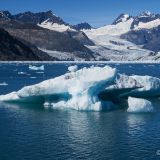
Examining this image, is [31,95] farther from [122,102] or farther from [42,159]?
[42,159]

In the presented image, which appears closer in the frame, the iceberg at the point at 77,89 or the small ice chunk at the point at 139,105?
the small ice chunk at the point at 139,105

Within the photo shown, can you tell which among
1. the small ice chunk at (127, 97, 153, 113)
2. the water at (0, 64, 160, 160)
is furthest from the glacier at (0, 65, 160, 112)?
the water at (0, 64, 160, 160)

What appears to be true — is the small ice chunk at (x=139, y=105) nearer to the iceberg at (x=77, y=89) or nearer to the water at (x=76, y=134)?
the water at (x=76, y=134)

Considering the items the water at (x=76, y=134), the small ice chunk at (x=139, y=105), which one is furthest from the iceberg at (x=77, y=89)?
the small ice chunk at (x=139, y=105)

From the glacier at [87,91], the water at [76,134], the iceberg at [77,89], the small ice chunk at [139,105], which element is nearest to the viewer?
the water at [76,134]

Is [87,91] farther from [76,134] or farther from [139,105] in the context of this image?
[76,134]

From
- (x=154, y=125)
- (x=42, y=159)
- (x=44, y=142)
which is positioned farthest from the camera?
(x=154, y=125)

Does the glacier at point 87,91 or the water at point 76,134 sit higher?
the glacier at point 87,91

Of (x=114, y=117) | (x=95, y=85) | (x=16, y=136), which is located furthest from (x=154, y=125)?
(x=16, y=136)
